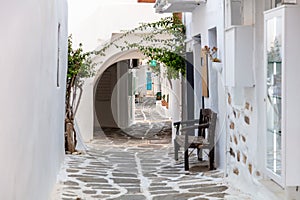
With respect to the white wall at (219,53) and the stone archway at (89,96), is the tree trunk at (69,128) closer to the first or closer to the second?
the stone archway at (89,96)

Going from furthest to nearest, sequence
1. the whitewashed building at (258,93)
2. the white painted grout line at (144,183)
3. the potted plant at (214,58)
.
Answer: the potted plant at (214,58) < the white painted grout line at (144,183) < the whitewashed building at (258,93)

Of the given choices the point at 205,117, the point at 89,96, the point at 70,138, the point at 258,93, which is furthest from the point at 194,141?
the point at 89,96

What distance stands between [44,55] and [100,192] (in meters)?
2.21

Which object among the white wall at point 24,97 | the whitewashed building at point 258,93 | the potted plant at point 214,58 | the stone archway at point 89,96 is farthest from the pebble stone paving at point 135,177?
the potted plant at point 214,58

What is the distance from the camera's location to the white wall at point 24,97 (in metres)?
2.72

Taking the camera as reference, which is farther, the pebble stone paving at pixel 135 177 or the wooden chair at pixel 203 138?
the wooden chair at pixel 203 138

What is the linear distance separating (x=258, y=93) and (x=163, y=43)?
20.9 feet

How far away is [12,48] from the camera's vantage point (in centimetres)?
287

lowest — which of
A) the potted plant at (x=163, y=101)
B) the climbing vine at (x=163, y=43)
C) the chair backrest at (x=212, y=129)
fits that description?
the chair backrest at (x=212, y=129)

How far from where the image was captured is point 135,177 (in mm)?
7281

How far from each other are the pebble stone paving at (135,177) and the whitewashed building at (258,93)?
0.38 m

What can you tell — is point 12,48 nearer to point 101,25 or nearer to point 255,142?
point 255,142

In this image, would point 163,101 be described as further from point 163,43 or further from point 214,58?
point 214,58

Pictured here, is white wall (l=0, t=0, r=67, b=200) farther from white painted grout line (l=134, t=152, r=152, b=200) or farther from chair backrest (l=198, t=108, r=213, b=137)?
chair backrest (l=198, t=108, r=213, b=137)
